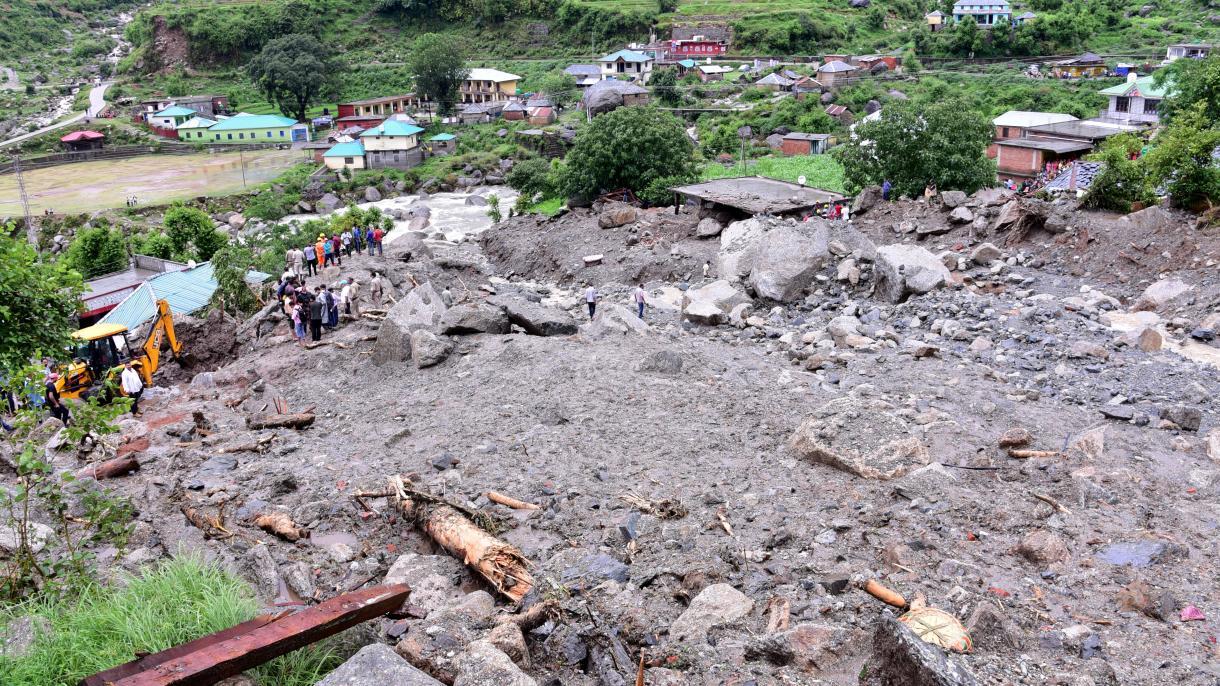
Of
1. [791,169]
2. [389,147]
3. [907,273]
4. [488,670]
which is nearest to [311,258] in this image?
[907,273]

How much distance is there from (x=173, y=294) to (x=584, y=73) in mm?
55188

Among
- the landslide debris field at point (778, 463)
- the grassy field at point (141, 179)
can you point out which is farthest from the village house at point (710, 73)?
the landslide debris field at point (778, 463)

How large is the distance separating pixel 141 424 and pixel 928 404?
1138 cm

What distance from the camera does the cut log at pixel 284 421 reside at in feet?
41.9

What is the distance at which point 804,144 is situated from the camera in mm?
51531

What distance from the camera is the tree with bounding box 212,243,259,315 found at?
69.7 ft

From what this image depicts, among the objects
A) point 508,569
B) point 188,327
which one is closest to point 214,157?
point 188,327

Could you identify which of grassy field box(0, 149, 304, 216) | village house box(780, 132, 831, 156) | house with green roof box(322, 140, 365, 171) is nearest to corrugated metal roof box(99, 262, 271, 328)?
grassy field box(0, 149, 304, 216)

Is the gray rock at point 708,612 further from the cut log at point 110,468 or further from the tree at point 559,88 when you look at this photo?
the tree at point 559,88

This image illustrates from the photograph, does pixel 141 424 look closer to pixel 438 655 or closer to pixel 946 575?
pixel 438 655

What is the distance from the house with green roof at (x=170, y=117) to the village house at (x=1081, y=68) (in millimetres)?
64613

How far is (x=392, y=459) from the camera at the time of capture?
10.5m

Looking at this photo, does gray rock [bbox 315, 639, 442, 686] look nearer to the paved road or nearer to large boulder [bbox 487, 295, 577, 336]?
large boulder [bbox 487, 295, 577, 336]

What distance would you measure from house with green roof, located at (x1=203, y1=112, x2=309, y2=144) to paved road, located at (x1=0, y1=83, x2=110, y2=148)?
13.1 m
